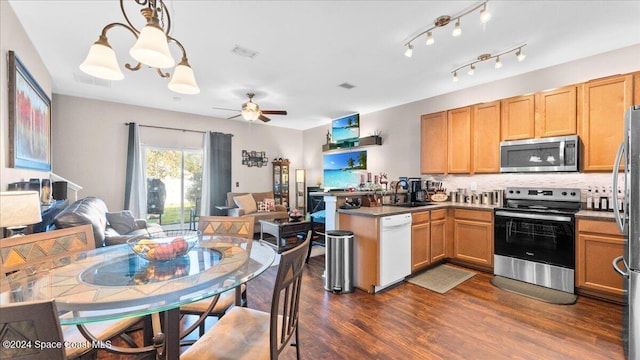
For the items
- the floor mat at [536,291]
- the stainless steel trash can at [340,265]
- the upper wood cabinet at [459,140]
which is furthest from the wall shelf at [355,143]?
the floor mat at [536,291]

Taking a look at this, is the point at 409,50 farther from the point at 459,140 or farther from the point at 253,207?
the point at 253,207

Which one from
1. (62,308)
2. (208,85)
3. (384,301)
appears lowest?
(384,301)

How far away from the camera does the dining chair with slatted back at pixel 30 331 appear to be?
2.43 ft

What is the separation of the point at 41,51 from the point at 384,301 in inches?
197

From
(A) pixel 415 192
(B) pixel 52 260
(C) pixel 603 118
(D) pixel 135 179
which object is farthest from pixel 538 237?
(D) pixel 135 179

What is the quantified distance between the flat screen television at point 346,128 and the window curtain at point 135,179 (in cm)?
426

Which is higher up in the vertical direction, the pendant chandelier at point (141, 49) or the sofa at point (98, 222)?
the pendant chandelier at point (141, 49)

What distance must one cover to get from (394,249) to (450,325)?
961 mm

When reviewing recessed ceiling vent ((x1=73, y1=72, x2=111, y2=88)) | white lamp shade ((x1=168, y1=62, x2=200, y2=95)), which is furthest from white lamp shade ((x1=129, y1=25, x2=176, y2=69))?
recessed ceiling vent ((x1=73, y1=72, x2=111, y2=88))

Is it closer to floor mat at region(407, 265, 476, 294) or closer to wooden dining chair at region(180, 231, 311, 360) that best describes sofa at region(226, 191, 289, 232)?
floor mat at region(407, 265, 476, 294)

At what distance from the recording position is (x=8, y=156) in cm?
252

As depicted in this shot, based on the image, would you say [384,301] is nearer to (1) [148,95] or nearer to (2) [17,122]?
(2) [17,122]

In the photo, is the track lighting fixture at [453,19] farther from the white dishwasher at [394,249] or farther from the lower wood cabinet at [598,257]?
the lower wood cabinet at [598,257]

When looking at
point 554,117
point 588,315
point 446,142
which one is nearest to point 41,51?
point 446,142
